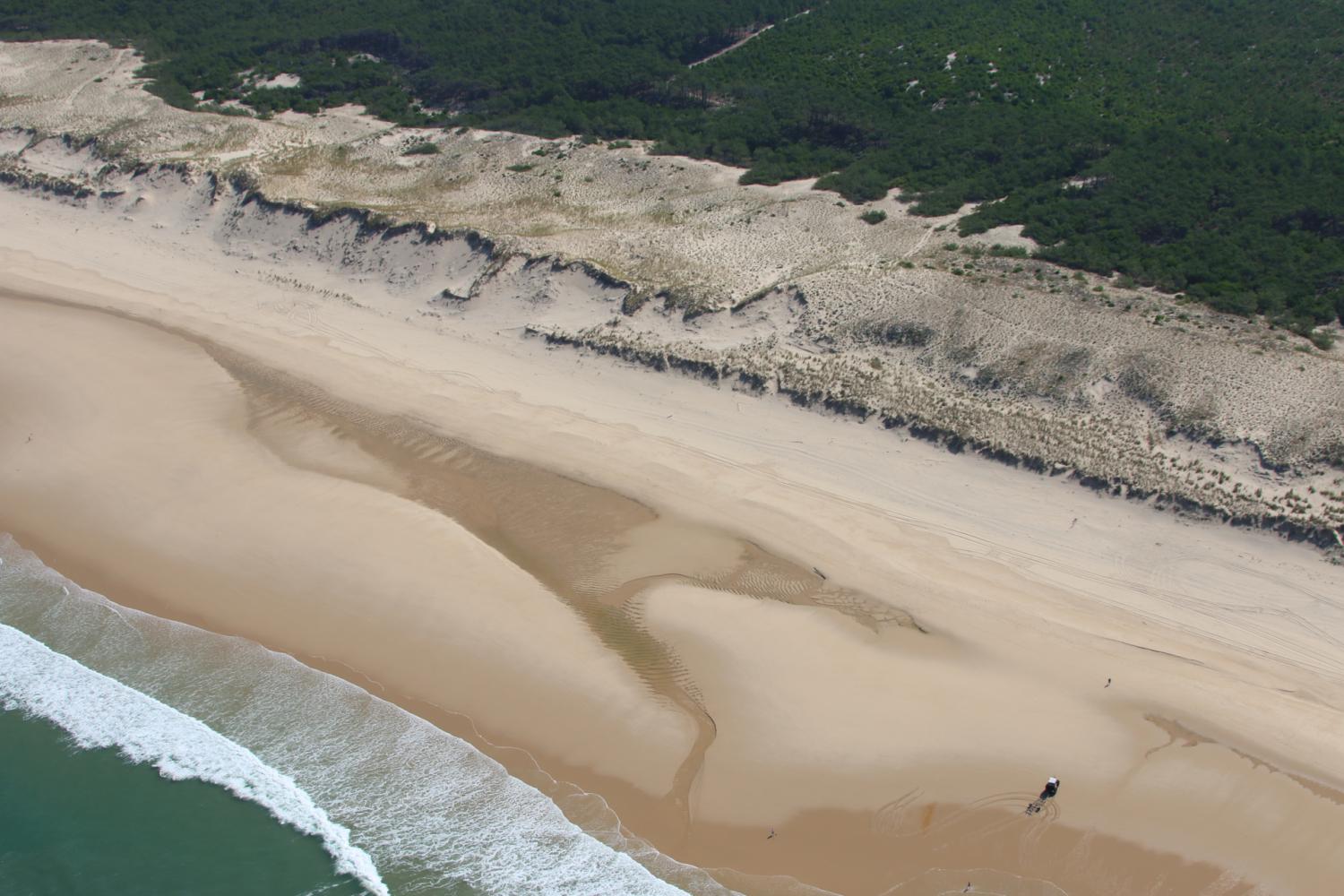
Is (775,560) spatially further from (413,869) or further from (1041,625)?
(413,869)

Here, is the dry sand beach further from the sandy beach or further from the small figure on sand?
the small figure on sand

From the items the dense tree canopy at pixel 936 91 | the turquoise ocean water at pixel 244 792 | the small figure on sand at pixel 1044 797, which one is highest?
the dense tree canopy at pixel 936 91

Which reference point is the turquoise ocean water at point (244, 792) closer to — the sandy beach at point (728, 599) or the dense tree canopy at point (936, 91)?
the sandy beach at point (728, 599)

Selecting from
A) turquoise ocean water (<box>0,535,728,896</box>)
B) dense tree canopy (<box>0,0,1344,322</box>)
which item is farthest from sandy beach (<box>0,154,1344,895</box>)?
dense tree canopy (<box>0,0,1344,322</box>)

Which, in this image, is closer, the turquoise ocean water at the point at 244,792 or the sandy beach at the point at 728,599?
the turquoise ocean water at the point at 244,792

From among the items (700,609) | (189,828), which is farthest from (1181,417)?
(189,828)

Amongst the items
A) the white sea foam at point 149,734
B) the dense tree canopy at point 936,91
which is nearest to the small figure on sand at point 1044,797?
the white sea foam at point 149,734
